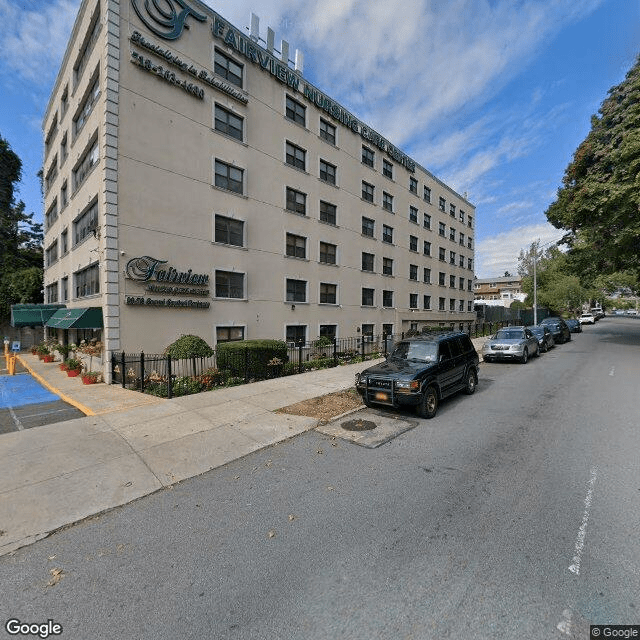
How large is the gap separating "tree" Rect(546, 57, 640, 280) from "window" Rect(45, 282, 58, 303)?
33417 mm

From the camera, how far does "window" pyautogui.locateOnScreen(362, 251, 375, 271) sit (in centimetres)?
2377

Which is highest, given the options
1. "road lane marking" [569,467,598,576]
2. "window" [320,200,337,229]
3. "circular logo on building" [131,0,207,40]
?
"circular logo on building" [131,0,207,40]

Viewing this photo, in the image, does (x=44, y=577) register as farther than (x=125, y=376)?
No

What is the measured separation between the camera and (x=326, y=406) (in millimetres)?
8820

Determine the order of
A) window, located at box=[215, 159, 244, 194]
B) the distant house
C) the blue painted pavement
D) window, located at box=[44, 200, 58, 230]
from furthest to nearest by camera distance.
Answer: the distant house → window, located at box=[44, 200, 58, 230] → window, located at box=[215, 159, 244, 194] → the blue painted pavement

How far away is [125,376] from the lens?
11.5 meters

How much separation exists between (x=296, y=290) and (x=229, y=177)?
22.5ft

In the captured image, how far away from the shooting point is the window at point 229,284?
15.4 m

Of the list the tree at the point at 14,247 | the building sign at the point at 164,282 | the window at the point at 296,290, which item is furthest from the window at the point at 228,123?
the tree at the point at 14,247

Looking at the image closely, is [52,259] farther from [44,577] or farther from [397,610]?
[397,610]

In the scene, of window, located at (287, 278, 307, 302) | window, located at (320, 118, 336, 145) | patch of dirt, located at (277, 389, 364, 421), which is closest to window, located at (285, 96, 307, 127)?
window, located at (320, 118, 336, 145)

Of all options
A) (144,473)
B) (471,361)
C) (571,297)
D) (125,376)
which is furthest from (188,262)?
(571,297)

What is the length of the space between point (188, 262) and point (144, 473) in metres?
10.8

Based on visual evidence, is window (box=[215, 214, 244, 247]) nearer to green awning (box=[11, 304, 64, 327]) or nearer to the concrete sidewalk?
the concrete sidewalk
